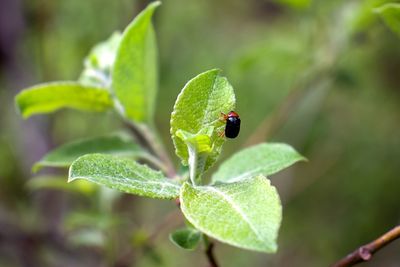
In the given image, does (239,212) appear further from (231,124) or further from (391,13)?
(391,13)

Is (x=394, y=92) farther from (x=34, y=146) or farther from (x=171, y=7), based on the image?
(x=34, y=146)

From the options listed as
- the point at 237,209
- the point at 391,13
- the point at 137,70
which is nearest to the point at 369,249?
the point at 237,209

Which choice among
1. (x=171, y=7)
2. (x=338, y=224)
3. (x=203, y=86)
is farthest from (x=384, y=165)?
(x=203, y=86)

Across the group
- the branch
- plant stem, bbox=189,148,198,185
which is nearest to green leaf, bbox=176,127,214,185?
plant stem, bbox=189,148,198,185

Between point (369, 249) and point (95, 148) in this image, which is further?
point (95, 148)

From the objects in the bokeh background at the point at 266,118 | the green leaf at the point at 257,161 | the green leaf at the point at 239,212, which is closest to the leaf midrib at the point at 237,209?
the green leaf at the point at 239,212

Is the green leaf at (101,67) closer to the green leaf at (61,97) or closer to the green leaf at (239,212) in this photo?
the green leaf at (61,97)
